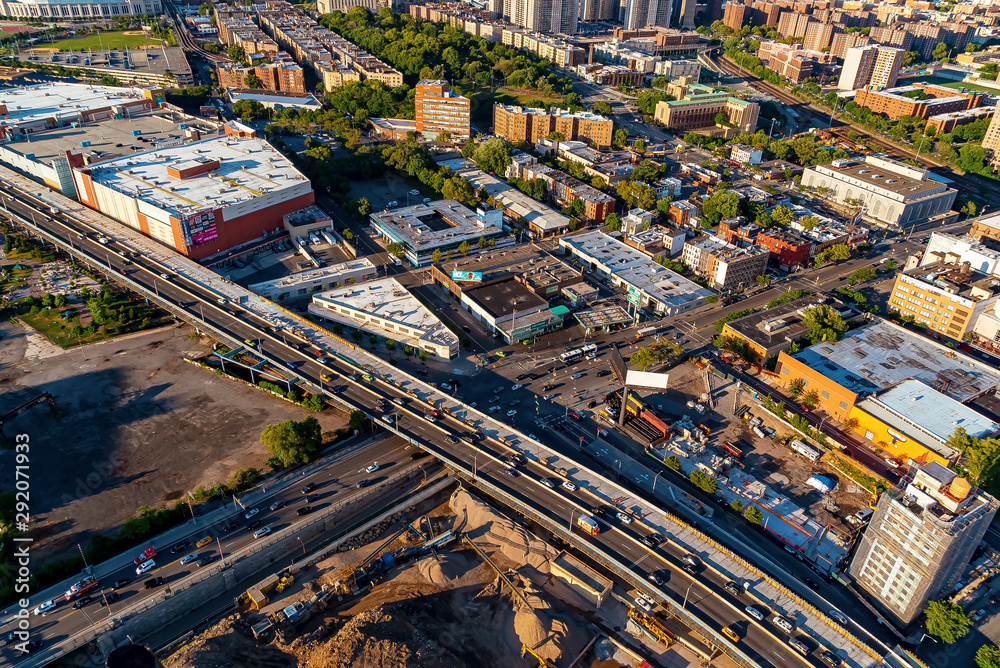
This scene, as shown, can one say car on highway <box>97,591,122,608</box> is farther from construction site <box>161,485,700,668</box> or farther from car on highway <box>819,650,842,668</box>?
car on highway <box>819,650,842,668</box>

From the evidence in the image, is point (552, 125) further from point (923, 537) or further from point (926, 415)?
point (923, 537)

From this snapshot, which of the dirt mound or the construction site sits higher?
the dirt mound

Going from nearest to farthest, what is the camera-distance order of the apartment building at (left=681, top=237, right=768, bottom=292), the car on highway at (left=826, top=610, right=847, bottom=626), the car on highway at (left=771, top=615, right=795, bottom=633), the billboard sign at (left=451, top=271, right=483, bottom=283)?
the car on highway at (left=771, top=615, right=795, bottom=633) → the car on highway at (left=826, top=610, right=847, bottom=626) → the billboard sign at (left=451, top=271, right=483, bottom=283) → the apartment building at (left=681, top=237, right=768, bottom=292)

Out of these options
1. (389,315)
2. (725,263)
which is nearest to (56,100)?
(389,315)

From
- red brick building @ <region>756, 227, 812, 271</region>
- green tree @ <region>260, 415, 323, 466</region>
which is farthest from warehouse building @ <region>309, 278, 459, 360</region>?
red brick building @ <region>756, 227, 812, 271</region>

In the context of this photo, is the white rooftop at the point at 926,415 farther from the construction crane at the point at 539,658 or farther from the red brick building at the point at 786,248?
the construction crane at the point at 539,658

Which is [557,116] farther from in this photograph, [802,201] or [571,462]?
[571,462]
